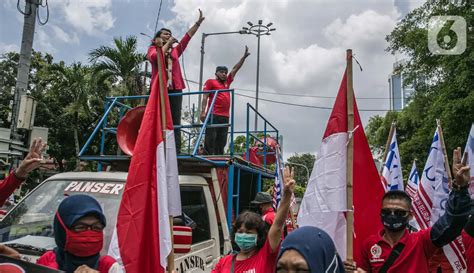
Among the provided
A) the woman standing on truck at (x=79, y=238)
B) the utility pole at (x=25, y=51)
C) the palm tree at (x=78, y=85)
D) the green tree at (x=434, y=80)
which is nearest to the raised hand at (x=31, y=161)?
the woman standing on truck at (x=79, y=238)

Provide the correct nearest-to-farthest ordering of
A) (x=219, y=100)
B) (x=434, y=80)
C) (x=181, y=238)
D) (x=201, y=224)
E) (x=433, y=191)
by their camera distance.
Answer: (x=181, y=238) < (x=433, y=191) < (x=201, y=224) < (x=219, y=100) < (x=434, y=80)

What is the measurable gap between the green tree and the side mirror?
8.81 meters

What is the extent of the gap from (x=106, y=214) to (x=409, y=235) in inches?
95.8

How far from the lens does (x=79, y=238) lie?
2.36 meters

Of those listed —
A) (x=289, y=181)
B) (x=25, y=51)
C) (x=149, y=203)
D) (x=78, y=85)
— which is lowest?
(x=149, y=203)

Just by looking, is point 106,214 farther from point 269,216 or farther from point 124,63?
point 124,63

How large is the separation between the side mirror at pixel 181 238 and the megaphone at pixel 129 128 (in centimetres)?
161

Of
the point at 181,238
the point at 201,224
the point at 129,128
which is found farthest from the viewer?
the point at 129,128

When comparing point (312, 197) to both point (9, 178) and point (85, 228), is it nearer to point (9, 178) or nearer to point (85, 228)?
point (85, 228)

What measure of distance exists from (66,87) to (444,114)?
15.9 metres

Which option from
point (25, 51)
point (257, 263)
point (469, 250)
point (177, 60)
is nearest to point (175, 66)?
point (177, 60)

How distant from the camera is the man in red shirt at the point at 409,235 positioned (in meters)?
2.82

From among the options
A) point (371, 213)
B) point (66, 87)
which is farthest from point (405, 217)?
point (66, 87)

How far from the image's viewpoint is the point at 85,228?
7.93 ft
